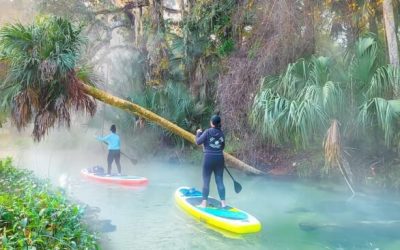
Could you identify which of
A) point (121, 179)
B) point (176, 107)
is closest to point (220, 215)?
point (121, 179)

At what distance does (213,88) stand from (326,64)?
23.2ft

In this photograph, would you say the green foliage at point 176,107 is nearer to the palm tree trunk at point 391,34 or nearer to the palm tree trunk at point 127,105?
the palm tree trunk at point 127,105

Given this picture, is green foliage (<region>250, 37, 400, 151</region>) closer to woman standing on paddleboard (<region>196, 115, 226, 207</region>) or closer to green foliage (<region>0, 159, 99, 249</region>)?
woman standing on paddleboard (<region>196, 115, 226, 207</region>)

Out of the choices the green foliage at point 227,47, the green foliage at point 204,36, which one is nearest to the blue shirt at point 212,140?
the green foliage at point 204,36

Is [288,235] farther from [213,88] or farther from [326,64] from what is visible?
[213,88]

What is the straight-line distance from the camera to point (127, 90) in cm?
1959

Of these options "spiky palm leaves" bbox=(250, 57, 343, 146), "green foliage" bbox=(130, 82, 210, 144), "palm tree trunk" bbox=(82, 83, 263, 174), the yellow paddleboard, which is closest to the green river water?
the yellow paddleboard

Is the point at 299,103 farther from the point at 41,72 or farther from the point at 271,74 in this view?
the point at 41,72

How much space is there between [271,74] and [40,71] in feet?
21.9

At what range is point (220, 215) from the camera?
7.85 m

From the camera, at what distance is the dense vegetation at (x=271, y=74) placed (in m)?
10.4

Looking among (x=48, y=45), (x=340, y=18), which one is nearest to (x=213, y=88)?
(x=340, y=18)

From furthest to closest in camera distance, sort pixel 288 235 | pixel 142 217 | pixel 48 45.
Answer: pixel 48 45 < pixel 142 217 < pixel 288 235

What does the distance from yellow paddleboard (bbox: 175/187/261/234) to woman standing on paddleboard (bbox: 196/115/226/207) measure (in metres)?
0.23
